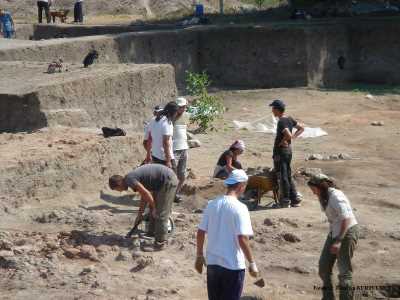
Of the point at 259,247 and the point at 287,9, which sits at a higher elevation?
the point at 287,9

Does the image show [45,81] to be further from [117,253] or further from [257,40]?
[257,40]

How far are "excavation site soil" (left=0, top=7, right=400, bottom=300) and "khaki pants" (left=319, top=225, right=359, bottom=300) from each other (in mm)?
A: 753

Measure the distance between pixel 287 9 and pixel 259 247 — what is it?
868 inches

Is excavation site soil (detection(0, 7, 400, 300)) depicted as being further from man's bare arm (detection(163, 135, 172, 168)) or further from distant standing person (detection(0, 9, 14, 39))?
distant standing person (detection(0, 9, 14, 39))

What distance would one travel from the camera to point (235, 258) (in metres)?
6.88

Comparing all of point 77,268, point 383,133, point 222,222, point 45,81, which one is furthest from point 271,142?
point 222,222

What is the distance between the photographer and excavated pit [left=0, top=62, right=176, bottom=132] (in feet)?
43.4

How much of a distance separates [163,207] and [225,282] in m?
3.10

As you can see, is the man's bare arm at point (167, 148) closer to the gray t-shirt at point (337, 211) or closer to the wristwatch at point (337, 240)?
A: the gray t-shirt at point (337, 211)

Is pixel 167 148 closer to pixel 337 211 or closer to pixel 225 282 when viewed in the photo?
pixel 337 211

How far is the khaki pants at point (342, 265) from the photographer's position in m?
8.21

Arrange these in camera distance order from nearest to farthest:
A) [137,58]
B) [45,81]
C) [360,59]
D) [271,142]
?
[45,81] < [271,142] < [137,58] < [360,59]

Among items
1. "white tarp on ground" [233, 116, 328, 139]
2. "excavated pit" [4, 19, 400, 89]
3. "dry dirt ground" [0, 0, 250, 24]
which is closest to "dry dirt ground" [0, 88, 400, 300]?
"white tarp on ground" [233, 116, 328, 139]

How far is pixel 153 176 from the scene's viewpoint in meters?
9.62
